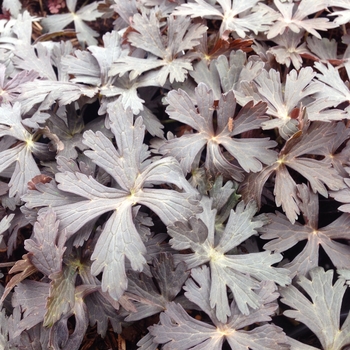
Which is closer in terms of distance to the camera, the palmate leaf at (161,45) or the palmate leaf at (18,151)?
the palmate leaf at (18,151)

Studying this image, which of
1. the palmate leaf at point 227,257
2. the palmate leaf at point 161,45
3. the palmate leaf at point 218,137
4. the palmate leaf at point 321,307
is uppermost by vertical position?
the palmate leaf at point 161,45

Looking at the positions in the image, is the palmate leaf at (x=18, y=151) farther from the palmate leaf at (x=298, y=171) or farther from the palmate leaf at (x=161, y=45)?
the palmate leaf at (x=298, y=171)

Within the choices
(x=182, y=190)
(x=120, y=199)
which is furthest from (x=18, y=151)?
(x=182, y=190)

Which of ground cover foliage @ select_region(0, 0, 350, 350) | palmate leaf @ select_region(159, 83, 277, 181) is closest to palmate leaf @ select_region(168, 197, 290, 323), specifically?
ground cover foliage @ select_region(0, 0, 350, 350)

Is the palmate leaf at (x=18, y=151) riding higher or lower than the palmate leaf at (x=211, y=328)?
higher

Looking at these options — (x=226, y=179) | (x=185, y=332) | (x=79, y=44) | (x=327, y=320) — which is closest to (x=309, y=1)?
(x=226, y=179)

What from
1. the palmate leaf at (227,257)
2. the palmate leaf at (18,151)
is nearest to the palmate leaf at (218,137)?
the palmate leaf at (227,257)

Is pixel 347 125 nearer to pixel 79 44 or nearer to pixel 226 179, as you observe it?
pixel 226 179

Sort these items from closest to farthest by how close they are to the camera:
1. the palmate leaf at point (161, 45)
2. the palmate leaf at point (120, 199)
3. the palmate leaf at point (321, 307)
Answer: the palmate leaf at point (120, 199) < the palmate leaf at point (321, 307) < the palmate leaf at point (161, 45)

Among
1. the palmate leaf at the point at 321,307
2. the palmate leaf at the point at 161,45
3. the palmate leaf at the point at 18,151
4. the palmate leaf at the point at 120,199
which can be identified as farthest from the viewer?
the palmate leaf at the point at 161,45
